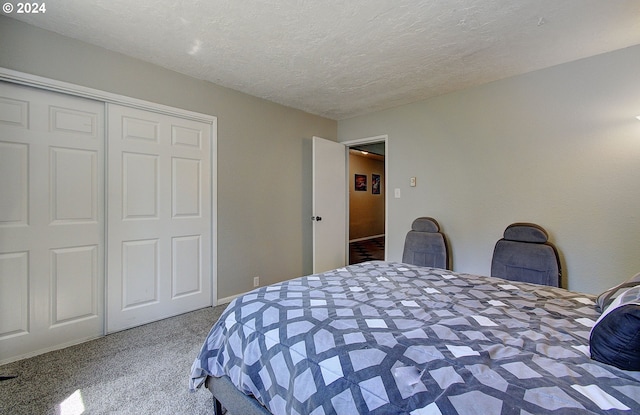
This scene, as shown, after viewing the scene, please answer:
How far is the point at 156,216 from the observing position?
8.78 feet

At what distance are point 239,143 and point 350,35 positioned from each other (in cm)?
173

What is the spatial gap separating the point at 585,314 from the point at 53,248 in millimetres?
3425

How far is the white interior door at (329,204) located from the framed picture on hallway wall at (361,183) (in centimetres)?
335

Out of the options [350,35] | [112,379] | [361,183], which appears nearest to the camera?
[112,379]

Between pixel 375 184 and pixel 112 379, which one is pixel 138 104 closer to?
pixel 112 379

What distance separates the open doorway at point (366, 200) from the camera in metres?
7.51

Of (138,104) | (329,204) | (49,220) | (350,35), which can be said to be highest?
(350,35)

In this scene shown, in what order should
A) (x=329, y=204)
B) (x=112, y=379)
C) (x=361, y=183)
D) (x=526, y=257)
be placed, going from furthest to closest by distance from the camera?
(x=361, y=183) → (x=329, y=204) → (x=526, y=257) → (x=112, y=379)

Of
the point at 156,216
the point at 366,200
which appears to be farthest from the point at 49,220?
the point at 366,200

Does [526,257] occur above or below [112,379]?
above

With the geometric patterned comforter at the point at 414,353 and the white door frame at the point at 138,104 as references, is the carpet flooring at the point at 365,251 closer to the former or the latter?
the white door frame at the point at 138,104

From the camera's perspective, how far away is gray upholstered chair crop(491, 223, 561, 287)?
7.80 ft

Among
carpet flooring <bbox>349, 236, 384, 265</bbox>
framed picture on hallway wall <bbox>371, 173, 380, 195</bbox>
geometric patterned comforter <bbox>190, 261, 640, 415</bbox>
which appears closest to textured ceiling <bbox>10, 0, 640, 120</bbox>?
geometric patterned comforter <bbox>190, 261, 640, 415</bbox>

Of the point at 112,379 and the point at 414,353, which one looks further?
the point at 112,379
